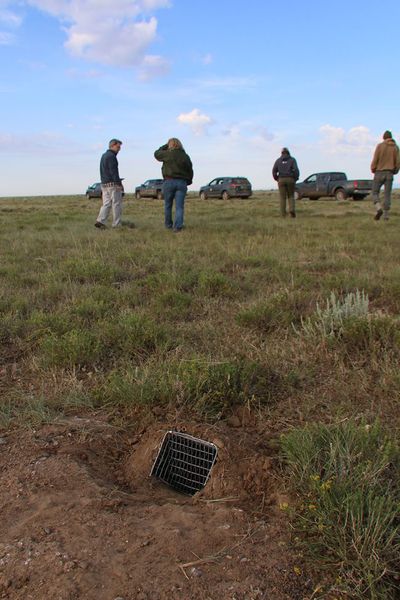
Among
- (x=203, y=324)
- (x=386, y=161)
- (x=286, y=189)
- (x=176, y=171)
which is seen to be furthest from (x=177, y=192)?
(x=203, y=324)

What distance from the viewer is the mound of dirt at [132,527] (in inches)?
61.7

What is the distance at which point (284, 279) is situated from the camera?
5449mm

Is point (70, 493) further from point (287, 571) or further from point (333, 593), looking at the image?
point (333, 593)

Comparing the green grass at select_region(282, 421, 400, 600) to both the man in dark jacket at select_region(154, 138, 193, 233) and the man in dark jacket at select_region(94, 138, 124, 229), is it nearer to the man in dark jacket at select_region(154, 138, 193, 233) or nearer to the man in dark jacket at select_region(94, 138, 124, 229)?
the man in dark jacket at select_region(154, 138, 193, 233)

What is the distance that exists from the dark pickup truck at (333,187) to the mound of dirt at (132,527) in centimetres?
2248

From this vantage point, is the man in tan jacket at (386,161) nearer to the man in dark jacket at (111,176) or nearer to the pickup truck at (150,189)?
the man in dark jacket at (111,176)

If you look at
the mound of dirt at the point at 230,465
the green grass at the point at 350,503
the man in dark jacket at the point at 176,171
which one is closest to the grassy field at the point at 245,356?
the green grass at the point at 350,503

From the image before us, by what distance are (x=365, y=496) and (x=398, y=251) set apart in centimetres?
582

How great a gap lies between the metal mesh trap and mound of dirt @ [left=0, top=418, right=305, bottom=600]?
0.05 metres

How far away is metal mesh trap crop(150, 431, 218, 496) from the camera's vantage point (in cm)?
229

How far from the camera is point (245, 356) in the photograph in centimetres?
332

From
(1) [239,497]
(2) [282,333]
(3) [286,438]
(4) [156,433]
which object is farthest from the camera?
(2) [282,333]

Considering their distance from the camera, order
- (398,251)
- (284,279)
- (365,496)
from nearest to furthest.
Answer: (365,496), (284,279), (398,251)

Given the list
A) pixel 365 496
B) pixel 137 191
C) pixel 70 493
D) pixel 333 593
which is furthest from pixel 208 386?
pixel 137 191
